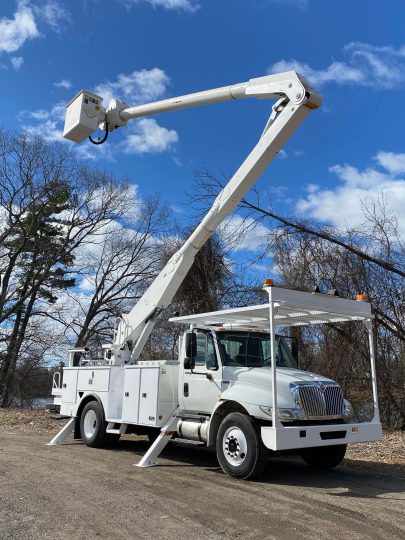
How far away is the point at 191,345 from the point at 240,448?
2.00 m

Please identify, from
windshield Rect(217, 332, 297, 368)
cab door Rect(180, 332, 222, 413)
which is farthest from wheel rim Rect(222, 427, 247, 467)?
windshield Rect(217, 332, 297, 368)

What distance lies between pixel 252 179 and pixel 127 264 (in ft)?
84.9

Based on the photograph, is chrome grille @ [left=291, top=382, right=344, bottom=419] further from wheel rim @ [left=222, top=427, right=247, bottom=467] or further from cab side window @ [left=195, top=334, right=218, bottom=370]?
cab side window @ [left=195, top=334, right=218, bottom=370]

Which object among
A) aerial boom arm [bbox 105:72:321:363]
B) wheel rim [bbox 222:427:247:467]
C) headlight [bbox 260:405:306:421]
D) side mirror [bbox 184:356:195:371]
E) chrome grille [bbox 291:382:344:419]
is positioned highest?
aerial boom arm [bbox 105:72:321:363]

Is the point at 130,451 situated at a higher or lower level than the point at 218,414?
lower

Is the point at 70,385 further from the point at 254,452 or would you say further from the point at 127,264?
the point at 127,264

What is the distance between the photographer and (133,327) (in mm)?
11695

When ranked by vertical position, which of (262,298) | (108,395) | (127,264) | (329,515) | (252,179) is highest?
(127,264)

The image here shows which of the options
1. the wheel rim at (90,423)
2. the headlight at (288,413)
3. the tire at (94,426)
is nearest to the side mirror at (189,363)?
the headlight at (288,413)

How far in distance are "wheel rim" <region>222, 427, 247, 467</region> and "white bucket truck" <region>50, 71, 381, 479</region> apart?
0.6 inches

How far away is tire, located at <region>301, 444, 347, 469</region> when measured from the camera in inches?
360

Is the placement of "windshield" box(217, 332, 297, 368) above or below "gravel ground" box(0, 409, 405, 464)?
above

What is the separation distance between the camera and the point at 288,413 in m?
7.82

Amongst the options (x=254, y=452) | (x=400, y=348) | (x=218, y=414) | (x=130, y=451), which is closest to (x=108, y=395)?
(x=130, y=451)
